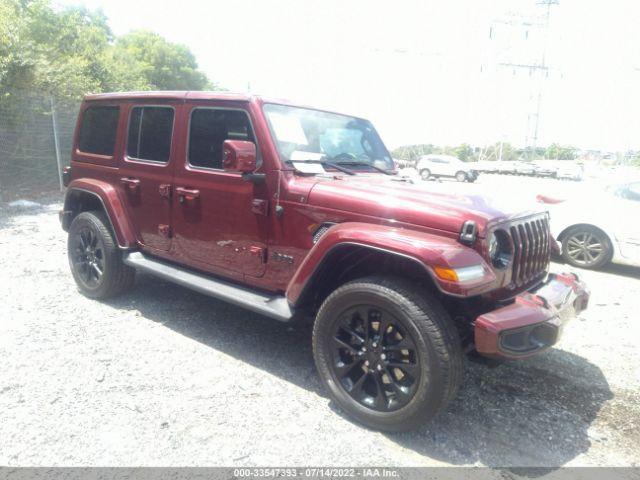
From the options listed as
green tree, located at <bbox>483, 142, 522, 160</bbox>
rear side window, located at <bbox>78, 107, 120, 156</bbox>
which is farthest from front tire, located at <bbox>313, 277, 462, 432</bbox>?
green tree, located at <bbox>483, 142, 522, 160</bbox>

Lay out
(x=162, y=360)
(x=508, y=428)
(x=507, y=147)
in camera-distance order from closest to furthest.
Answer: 1. (x=508, y=428)
2. (x=162, y=360)
3. (x=507, y=147)

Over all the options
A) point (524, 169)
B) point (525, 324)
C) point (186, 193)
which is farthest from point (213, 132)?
point (524, 169)

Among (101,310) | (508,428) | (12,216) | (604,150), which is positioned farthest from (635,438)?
(604,150)

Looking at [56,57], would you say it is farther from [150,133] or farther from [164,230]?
[164,230]

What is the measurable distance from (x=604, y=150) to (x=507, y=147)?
1892cm

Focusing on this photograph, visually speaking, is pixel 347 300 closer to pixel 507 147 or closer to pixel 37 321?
pixel 37 321

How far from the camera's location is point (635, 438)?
2908 mm

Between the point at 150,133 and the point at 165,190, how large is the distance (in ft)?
2.01

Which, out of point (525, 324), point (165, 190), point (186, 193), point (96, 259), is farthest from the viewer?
point (96, 259)

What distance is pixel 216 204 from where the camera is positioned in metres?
3.67

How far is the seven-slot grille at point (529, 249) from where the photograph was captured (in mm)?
2934

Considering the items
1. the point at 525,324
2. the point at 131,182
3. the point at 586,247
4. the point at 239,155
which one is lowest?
the point at 586,247

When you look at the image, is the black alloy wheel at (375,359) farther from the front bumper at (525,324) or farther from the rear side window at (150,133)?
the rear side window at (150,133)

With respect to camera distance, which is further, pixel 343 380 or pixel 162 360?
pixel 162 360
